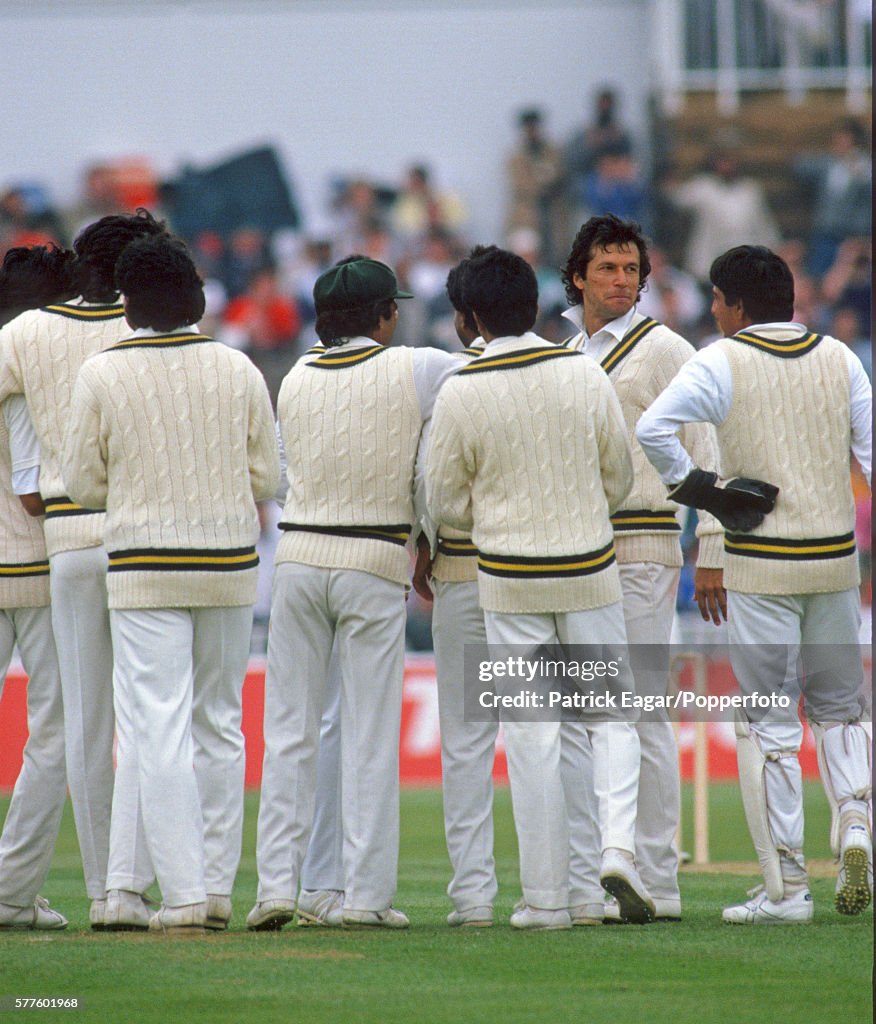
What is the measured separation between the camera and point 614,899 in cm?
664

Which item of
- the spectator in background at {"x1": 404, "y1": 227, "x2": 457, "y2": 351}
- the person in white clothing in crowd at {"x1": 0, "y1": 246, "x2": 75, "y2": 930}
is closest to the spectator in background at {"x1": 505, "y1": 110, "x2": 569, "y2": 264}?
the spectator in background at {"x1": 404, "y1": 227, "x2": 457, "y2": 351}

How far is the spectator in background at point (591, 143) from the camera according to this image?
2158 centimetres

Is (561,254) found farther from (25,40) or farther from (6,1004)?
(6,1004)

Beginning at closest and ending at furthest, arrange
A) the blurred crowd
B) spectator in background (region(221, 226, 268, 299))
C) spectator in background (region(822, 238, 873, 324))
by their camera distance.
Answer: spectator in background (region(822, 238, 873, 324)) < the blurred crowd < spectator in background (region(221, 226, 268, 299))

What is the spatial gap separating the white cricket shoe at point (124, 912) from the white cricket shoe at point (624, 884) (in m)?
1.47

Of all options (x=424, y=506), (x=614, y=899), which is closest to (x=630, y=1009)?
(x=614, y=899)

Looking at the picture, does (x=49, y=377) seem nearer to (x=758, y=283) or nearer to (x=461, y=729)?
(x=461, y=729)

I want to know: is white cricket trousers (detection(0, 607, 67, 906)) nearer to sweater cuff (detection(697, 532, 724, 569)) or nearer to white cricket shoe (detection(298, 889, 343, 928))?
white cricket shoe (detection(298, 889, 343, 928))

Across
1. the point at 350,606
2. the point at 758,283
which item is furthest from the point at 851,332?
the point at 350,606

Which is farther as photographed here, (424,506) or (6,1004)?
(424,506)

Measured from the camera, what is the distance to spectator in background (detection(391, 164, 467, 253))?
21.7m

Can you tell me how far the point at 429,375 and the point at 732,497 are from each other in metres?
1.07

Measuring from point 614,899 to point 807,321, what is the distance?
44.4ft

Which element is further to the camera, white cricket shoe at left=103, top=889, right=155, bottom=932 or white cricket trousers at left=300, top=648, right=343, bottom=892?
white cricket trousers at left=300, top=648, right=343, bottom=892
